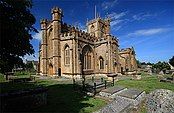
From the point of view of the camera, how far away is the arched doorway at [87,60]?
36.7 m

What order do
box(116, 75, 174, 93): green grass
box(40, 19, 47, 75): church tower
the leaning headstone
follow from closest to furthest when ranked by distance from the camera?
1. the leaning headstone
2. box(116, 75, 174, 93): green grass
3. box(40, 19, 47, 75): church tower

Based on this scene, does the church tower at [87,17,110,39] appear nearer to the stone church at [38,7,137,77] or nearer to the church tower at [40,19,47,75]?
the stone church at [38,7,137,77]

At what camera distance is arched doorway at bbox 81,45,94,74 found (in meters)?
36.7

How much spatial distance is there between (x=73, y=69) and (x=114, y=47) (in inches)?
499

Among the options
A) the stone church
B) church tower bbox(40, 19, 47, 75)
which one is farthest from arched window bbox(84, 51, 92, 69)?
church tower bbox(40, 19, 47, 75)

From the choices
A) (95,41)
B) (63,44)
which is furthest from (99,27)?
(63,44)

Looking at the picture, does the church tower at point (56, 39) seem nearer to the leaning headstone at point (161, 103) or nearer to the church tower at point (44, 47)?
the church tower at point (44, 47)

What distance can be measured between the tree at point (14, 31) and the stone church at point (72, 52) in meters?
20.9

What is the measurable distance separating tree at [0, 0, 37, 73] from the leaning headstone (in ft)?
32.3

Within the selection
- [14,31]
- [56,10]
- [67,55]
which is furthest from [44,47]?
[14,31]

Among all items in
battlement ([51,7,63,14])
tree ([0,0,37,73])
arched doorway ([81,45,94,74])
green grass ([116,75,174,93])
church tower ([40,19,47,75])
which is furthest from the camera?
church tower ([40,19,47,75])

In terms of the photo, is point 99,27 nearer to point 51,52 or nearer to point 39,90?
point 51,52

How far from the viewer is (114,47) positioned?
133 ft

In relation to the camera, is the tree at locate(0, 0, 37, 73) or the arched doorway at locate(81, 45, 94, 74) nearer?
the tree at locate(0, 0, 37, 73)
